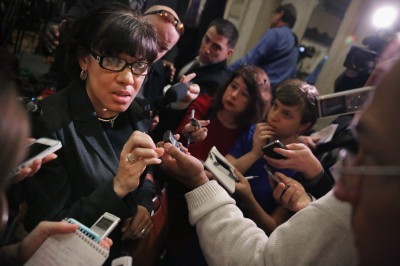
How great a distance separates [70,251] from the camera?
2.34ft

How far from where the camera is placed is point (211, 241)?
3.16 ft

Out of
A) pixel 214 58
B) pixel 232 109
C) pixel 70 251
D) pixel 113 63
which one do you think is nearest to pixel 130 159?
pixel 70 251

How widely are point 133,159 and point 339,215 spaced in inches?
25.1

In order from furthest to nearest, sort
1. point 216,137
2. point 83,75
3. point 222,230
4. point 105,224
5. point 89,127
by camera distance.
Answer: point 216,137
point 83,75
point 89,127
point 222,230
point 105,224

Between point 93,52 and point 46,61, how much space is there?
14.2 feet

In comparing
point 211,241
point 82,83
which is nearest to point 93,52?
point 82,83

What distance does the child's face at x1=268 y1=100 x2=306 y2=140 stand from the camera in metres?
1.64

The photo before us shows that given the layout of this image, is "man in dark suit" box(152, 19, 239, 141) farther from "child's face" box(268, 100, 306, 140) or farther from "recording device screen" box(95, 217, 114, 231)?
"recording device screen" box(95, 217, 114, 231)

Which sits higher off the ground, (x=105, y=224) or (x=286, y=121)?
(x=286, y=121)

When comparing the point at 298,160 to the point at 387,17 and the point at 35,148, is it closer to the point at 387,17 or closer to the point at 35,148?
the point at 35,148

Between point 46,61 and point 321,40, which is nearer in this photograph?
point 321,40

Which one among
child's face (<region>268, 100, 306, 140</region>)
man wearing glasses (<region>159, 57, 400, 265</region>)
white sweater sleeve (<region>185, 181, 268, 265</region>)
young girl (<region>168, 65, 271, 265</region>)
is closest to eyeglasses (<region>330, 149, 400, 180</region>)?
man wearing glasses (<region>159, 57, 400, 265</region>)

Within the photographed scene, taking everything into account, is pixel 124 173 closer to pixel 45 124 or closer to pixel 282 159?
pixel 45 124

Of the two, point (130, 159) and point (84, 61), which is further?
point (84, 61)
